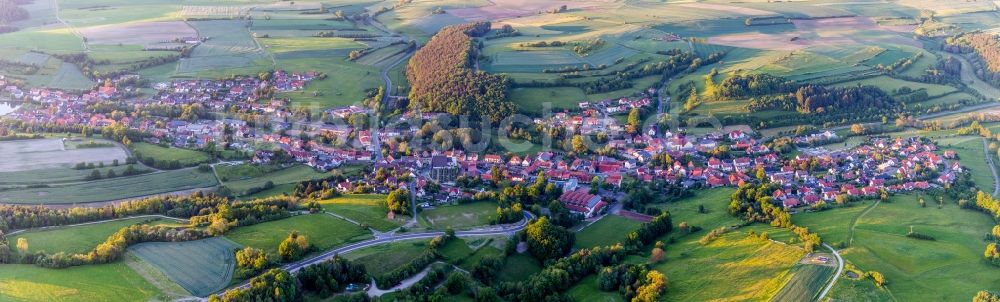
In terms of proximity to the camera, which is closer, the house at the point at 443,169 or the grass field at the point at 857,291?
the grass field at the point at 857,291

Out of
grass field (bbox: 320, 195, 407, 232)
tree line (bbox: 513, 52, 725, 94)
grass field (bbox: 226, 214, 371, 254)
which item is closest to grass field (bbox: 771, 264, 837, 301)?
grass field (bbox: 320, 195, 407, 232)

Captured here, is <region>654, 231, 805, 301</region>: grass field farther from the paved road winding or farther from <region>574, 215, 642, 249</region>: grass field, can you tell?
the paved road winding

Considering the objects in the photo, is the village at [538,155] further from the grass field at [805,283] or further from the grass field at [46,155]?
the grass field at [805,283]

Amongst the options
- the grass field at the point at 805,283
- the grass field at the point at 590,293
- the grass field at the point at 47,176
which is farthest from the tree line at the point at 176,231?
the grass field at the point at 805,283

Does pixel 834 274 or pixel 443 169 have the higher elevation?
pixel 834 274

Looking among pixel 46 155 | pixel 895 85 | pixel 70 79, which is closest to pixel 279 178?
pixel 46 155

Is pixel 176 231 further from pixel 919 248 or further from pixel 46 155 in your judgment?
pixel 919 248

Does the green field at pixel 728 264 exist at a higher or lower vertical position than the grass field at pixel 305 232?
lower

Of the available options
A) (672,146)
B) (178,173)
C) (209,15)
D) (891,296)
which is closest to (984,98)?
(672,146)
